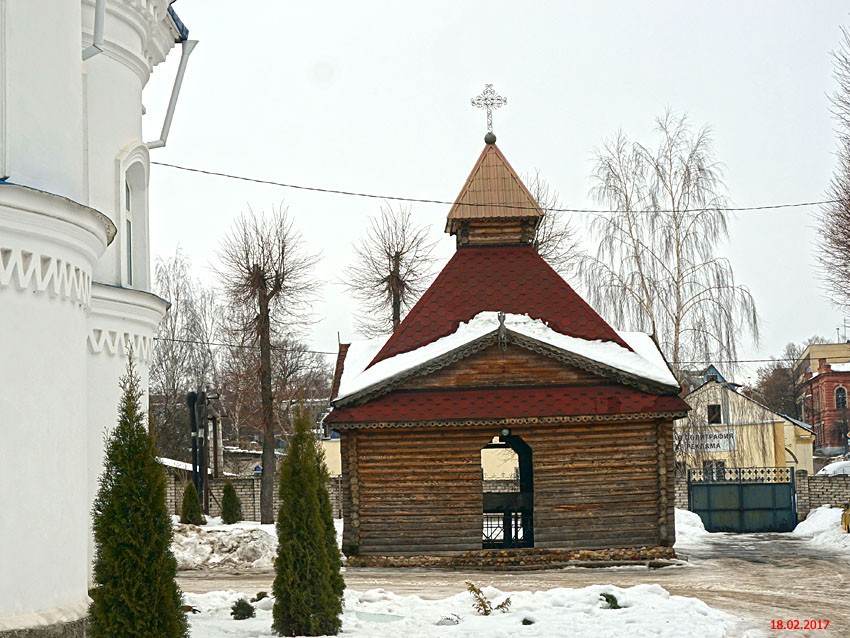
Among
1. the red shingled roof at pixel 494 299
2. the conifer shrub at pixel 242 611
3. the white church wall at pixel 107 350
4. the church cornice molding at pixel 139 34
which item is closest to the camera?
the white church wall at pixel 107 350

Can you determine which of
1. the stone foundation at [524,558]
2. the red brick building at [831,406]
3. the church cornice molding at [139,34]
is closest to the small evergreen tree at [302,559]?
the church cornice molding at [139,34]

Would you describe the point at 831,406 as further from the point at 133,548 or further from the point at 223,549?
the point at 133,548

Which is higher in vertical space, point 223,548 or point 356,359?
point 356,359

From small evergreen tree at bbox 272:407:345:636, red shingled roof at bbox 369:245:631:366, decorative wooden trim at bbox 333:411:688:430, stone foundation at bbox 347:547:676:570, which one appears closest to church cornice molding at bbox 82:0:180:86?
small evergreen tree at bbox 272:407:345:636

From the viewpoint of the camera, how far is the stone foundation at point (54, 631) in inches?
341

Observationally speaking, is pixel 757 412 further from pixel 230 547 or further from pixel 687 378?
pixel 230 547

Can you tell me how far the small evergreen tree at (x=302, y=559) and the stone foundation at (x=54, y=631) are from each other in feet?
9.41

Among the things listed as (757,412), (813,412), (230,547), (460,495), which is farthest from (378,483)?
(813,412)

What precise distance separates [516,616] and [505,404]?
9113 millimetres

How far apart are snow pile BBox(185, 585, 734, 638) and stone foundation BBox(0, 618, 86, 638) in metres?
2.40

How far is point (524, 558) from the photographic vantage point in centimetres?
2220

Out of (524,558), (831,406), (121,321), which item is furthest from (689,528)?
(831,406)

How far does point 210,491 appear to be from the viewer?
3506 centimetres

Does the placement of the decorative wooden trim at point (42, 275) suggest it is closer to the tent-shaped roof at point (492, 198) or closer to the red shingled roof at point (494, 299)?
A: the red shingled roof at point (494, 299)
